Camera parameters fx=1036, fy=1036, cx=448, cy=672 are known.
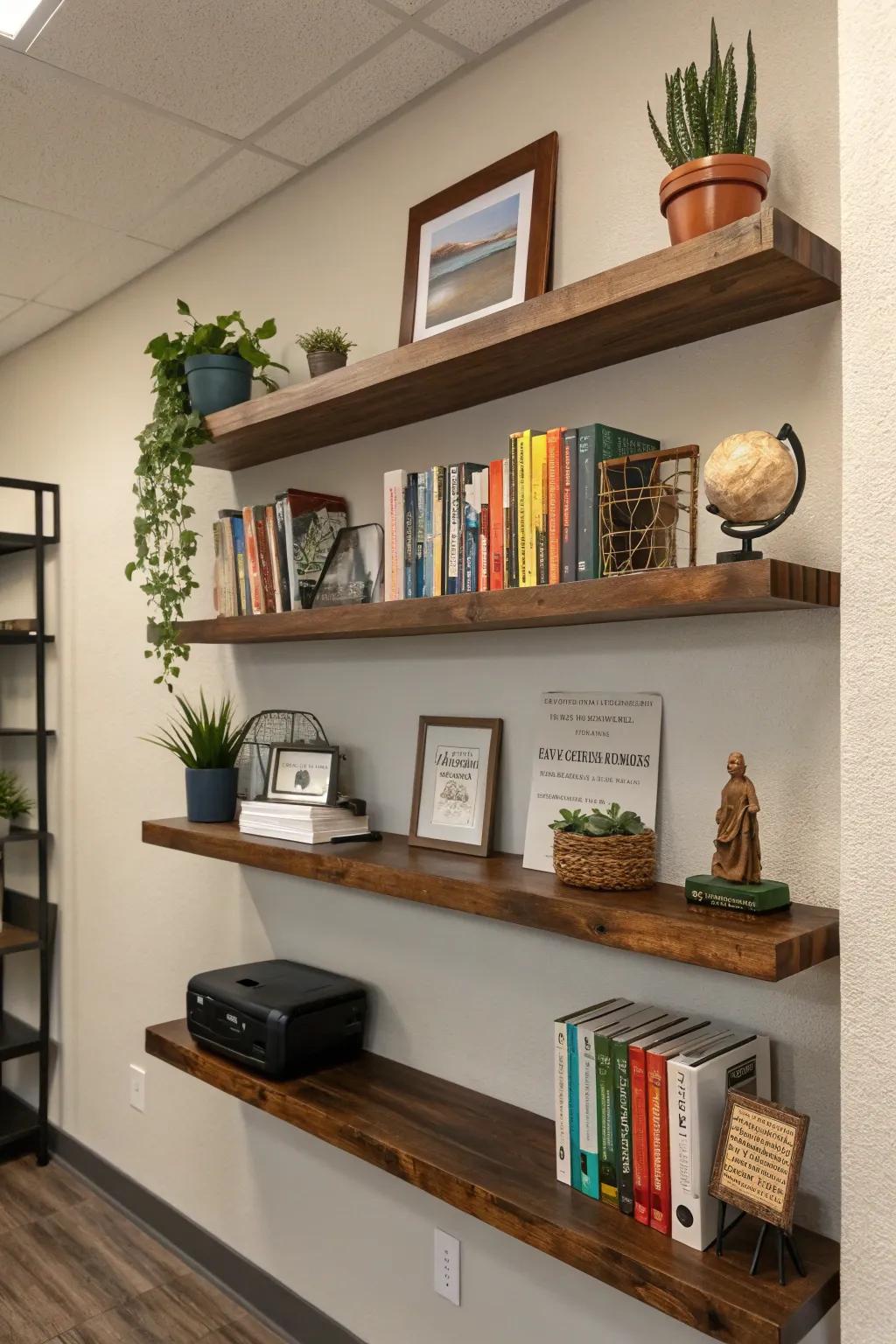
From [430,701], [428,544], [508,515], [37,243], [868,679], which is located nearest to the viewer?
[868,679]

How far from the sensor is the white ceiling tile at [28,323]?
3.12m

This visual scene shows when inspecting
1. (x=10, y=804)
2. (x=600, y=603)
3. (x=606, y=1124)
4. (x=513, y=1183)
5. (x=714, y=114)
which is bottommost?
(x=513, y=1183)

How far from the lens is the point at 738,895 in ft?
4.40

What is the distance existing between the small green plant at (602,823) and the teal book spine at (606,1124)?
0.29 m

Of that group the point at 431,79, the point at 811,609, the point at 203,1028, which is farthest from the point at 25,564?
the point at 811,609

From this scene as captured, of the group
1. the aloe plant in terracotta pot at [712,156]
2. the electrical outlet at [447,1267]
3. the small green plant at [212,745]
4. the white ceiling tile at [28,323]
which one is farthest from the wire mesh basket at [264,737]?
the white ceiling tile at [28,323]

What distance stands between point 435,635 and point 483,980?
650 millimetres

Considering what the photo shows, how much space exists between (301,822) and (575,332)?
1.03 meters

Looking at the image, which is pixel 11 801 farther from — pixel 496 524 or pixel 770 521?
pixel 770 521

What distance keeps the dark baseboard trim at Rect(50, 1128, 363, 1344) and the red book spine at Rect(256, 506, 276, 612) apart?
152 centimetres

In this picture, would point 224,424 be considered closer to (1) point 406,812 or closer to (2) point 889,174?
(1) point 406,812

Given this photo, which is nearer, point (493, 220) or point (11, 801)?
point (493, 220)

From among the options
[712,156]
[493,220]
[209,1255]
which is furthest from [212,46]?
[209,1255]

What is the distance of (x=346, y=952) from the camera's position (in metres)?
2.20
